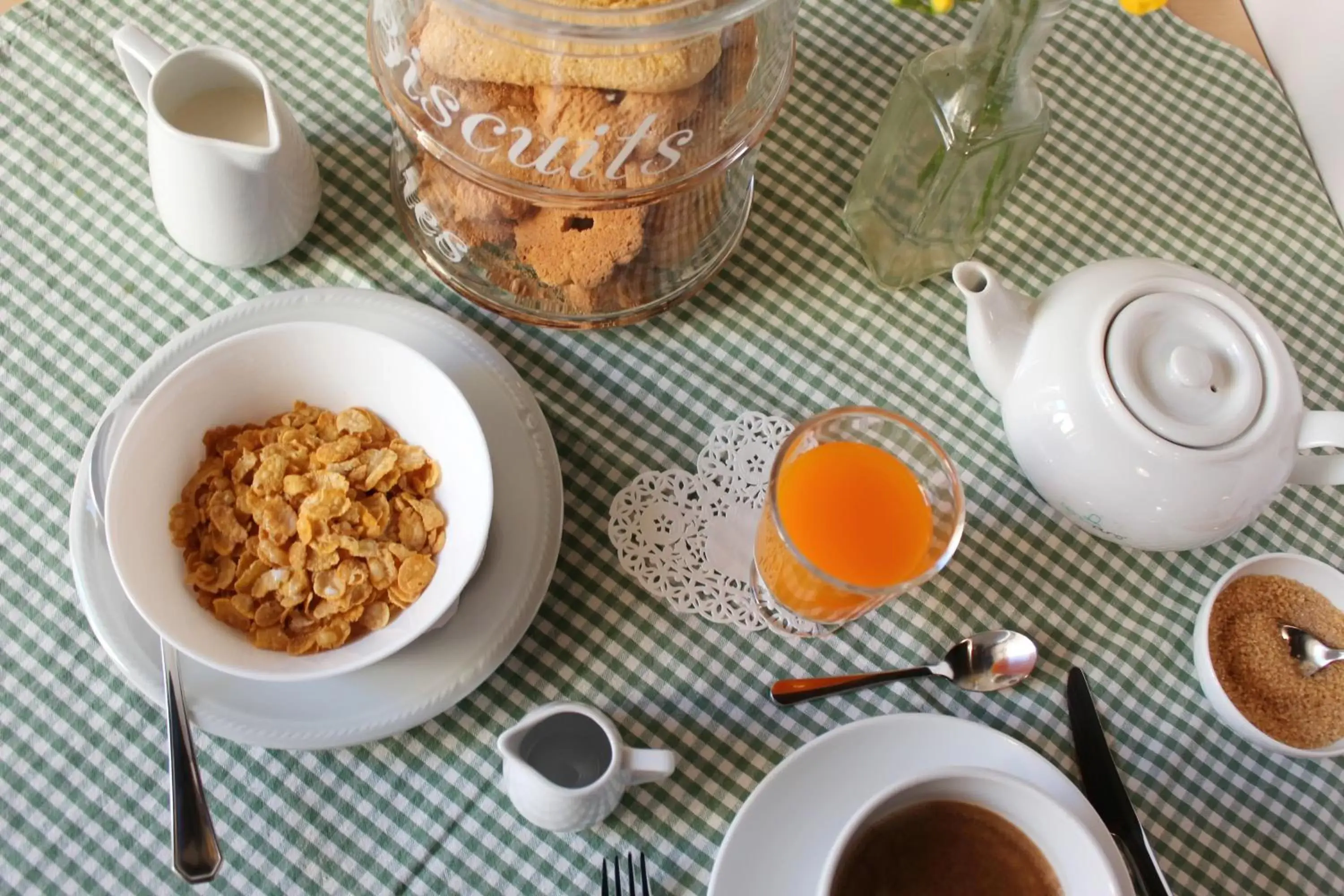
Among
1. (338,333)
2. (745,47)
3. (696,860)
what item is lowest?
(696,860)

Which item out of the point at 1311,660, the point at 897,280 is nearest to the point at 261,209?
the point at 897,280

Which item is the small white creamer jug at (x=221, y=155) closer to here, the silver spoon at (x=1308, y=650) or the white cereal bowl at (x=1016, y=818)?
the white cereal bowl at (x=1016, y=818)

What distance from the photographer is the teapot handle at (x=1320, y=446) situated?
0.75 m

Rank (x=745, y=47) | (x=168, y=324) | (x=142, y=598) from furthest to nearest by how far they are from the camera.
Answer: (x=168, y=324)
(x=745, y=47)
(x=142, y=598)

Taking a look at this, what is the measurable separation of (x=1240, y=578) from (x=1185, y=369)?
0.22 m

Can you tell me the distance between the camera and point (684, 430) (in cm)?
90

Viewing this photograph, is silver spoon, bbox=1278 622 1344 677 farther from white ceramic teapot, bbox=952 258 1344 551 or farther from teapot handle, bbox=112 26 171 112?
teapot handle, bbox=112 26 171 112

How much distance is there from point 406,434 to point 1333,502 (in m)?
0.82

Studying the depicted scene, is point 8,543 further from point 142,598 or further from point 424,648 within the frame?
point 424,648

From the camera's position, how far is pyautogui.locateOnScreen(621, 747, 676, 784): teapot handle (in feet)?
2.32

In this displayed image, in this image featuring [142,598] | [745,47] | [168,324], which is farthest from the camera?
[168,324]

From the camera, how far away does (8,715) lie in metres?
0.77

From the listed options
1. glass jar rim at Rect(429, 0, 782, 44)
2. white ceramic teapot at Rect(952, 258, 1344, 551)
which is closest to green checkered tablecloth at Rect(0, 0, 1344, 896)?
white ceramic teapot at Rect(952, 258, 1344, 551)

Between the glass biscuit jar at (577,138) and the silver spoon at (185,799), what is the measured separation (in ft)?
1.16
